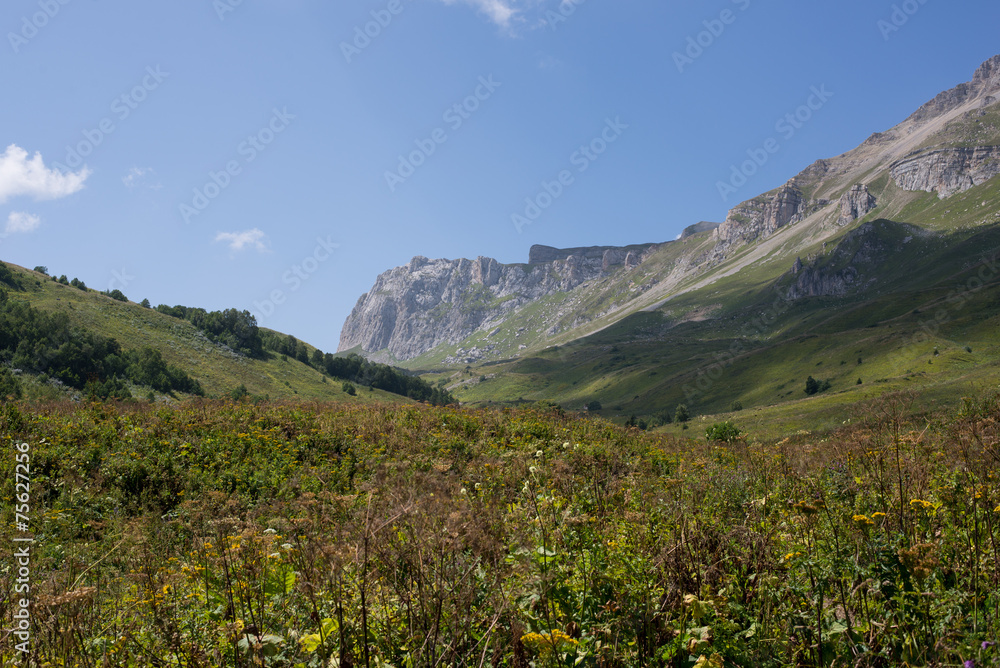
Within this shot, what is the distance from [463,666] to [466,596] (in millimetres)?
594

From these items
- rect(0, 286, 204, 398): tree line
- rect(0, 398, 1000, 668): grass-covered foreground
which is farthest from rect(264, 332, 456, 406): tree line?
rect(0, 398, 1000, 668): grass-covered foreground

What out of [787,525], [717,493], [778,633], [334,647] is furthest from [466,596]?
[717,493]

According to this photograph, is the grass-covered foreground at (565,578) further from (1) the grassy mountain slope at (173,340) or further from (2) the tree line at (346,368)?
(2) the tree line at (346,368)

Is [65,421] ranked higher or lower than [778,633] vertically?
higher

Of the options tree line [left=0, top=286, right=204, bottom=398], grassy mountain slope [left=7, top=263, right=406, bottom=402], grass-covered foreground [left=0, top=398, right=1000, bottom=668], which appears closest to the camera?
grass-covered foreground [left=0, top=398, right=1000, bottom=668]

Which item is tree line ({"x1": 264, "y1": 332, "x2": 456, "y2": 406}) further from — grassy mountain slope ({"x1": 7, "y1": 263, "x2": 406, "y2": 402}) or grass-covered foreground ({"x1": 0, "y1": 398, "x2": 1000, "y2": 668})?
grass-covered foreground ({"x1": 0, "y1": 398, "x2": 1000, "y2": 668})

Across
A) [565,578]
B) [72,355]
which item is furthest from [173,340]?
[565,578]

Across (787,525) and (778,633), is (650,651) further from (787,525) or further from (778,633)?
(787,525)

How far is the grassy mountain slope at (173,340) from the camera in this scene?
6538 centimetres

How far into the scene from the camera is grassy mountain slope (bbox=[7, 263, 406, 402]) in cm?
6538

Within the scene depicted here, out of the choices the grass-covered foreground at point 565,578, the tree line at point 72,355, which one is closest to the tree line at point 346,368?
the tree line at point 72,355

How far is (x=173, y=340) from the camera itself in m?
73.2

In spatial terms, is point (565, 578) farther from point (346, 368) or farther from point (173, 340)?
point (346, 368)

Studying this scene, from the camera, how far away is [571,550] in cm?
464
